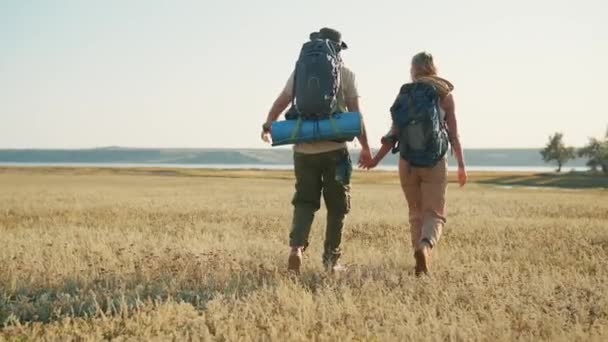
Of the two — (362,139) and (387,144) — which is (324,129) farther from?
(387,144)

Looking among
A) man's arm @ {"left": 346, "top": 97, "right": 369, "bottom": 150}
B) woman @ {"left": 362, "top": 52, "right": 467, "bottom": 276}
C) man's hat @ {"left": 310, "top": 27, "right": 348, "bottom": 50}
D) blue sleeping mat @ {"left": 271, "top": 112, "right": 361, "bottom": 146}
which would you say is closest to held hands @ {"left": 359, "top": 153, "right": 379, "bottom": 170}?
woman @ {"left": 362, "top": 52, "right": 467, "bottom": 276}

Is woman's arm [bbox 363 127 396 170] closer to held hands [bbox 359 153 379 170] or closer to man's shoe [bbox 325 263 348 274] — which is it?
held hands [bbox 359 153 379 170]

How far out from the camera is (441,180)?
702 centimetres

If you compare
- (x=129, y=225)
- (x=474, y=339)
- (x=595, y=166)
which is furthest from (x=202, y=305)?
(x=595, y=166)

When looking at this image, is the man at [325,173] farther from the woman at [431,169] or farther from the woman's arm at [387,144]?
the woman at [431,169]

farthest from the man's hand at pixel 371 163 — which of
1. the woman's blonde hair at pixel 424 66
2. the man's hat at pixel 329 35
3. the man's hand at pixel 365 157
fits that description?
the man's hat at pixel 329 35

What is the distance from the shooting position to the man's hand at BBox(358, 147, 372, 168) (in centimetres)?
725

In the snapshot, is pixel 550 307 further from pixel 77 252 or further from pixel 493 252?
pixel 77 252

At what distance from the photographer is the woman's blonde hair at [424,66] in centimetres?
706

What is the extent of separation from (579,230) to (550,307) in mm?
6974

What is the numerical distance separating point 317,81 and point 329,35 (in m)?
0.77

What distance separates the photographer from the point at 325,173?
7152 millimetres

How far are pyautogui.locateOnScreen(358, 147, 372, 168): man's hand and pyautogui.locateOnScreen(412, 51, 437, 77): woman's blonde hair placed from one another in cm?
98

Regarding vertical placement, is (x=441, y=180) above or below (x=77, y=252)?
above
